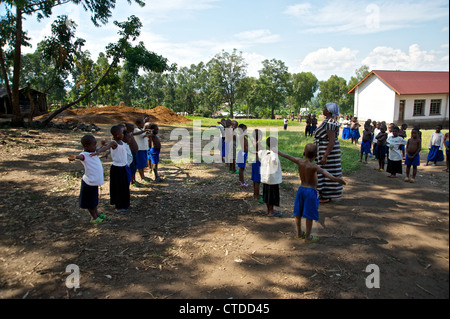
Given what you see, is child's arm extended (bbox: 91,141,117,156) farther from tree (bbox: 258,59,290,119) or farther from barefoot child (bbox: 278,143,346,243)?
tree (bbox: 258,59,290,119)

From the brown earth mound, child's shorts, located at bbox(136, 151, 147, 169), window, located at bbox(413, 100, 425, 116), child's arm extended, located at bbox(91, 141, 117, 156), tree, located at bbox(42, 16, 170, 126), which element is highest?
tree, located at bbox(42, 16, 170, 126)

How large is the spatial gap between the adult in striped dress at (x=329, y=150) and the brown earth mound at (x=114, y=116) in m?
15.4

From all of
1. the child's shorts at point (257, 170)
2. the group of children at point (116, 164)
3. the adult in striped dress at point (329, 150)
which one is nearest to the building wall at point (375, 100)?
the adult in striped dress at point (329, 150)

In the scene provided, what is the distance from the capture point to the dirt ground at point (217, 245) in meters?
2.90

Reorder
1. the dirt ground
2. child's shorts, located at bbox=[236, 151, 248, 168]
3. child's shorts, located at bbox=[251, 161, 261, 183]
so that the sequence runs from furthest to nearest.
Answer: child's shorts, located at bbox=[236, 151, 248, 168] → child's shorts, located at bbox=[251, 161, 261, 183] → the dirt ground

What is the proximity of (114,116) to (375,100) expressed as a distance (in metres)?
19.8

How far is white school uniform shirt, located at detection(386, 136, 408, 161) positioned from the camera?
7.07 metres

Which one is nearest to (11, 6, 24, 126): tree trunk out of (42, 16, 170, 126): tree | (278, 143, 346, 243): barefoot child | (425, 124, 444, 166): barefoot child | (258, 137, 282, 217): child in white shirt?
(42, 16, 170, 126): tree

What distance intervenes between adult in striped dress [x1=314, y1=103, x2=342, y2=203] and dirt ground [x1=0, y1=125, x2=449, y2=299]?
0.24m

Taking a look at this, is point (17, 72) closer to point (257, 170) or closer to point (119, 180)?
point (119, 180)

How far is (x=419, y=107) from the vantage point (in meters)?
21.9
